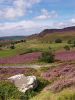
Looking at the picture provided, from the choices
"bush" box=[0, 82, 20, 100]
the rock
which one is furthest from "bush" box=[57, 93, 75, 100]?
"bush" box=[0, 82, 20, 100]

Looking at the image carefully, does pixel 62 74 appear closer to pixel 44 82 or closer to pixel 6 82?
pixel 44 82

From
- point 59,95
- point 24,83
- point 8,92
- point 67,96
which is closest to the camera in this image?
point 67,96

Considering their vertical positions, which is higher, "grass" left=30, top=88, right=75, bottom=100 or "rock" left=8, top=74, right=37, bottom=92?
"rock" left=8, top=74, right=37, bottom=92

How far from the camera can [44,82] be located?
29484mm

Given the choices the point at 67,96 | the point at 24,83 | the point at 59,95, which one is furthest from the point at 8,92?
the point at 67,96

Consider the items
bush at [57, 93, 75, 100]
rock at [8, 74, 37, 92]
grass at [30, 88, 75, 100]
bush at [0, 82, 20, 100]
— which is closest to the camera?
bush at [57, 93, 75, 100]

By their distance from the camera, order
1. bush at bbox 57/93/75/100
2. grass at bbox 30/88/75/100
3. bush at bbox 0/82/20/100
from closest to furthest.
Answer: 1. bush at bbox 57/93/75/100
2. grass at bbox 30/88/75/100
3. bush at bbox 0/82/20/100

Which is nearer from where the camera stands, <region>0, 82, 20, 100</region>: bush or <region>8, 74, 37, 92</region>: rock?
<region>0, 82, 20, 100</region>: bush

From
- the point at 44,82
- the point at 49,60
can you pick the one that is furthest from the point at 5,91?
the point at 49,60

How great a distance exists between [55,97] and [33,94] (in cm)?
280

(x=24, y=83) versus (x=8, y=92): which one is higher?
(x=24, y=83)

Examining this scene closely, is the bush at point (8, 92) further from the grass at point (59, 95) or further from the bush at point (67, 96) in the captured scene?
the bush at point (67, 96)

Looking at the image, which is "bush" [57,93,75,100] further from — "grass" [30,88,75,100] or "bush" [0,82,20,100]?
"bush" [0,82,20,100]

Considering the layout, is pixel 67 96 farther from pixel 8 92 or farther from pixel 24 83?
pixel 8 92
